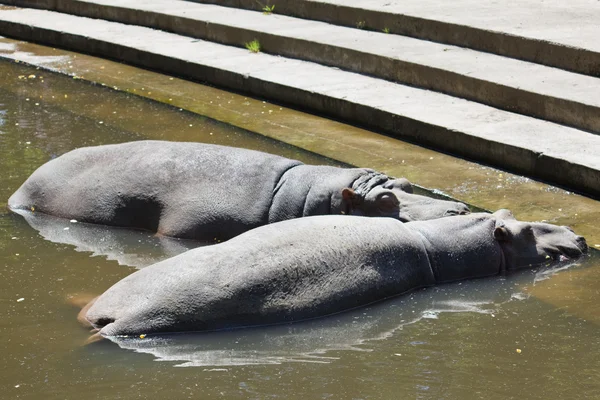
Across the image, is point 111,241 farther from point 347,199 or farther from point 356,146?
point 356,146

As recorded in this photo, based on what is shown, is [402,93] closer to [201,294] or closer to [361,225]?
[361,225]

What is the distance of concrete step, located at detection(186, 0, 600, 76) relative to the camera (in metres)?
10.0

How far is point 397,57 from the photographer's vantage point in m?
10.8

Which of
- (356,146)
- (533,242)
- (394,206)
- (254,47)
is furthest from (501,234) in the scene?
(254,47)

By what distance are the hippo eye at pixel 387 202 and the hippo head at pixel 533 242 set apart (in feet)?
2.22

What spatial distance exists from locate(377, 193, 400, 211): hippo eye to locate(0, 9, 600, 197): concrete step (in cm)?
181

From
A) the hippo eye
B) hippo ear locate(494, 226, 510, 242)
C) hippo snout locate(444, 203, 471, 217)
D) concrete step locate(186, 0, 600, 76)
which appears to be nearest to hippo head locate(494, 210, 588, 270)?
hippo ear locate(494, 226, 510, 242)

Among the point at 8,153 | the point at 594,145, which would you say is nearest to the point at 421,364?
the point at 594,145

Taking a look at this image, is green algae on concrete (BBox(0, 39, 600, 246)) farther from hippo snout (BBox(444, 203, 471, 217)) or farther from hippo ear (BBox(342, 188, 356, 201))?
hippo ear (BBox(342, 188, 356, 201))

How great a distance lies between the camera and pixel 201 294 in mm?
5676

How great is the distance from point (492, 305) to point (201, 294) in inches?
68.9

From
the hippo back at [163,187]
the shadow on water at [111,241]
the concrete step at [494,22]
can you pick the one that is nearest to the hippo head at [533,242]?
the hippo back at [163,187]

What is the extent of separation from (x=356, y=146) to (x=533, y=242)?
2.96 meters

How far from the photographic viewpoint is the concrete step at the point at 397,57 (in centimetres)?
920
